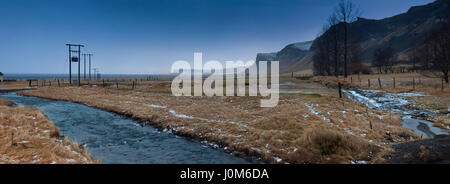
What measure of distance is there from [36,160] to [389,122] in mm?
22772

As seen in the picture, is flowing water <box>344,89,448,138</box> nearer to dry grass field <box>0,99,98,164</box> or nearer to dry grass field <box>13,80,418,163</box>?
dry grass field <box>13,80,418,163</box>

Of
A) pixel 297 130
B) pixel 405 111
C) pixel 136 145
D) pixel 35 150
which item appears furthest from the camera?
pixel 405 111

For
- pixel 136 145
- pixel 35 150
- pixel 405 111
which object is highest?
pixel 405 111

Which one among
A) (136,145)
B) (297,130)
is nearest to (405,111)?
(297,130)

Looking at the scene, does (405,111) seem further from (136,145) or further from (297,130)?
(136,145)

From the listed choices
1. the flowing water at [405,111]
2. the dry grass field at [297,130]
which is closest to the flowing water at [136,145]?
the dry grass field at [297,130]

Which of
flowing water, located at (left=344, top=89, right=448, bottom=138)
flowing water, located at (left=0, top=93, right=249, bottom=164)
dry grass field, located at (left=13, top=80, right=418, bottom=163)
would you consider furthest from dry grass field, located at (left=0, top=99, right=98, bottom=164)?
flowing water, located at (left=344, top=89, right=448, bottom=138)

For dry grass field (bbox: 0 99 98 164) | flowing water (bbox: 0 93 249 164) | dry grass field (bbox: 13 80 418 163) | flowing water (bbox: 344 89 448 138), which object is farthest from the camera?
flowing water (bbox: 344 89 448 138)

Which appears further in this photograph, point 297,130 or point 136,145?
point 297,130

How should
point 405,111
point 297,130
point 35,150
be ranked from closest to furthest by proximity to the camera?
point 35,150 → point 297,130 → point 405,111
